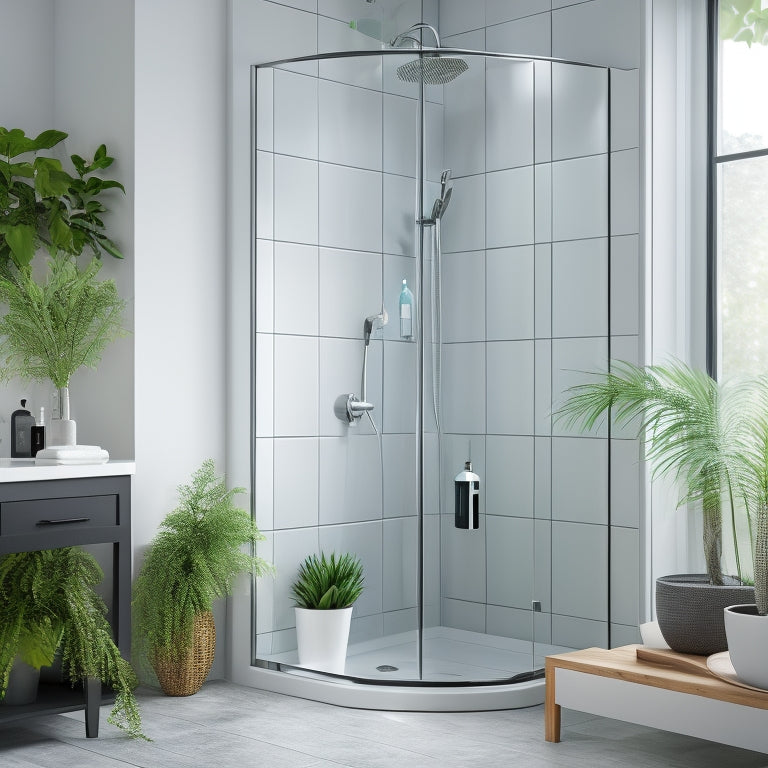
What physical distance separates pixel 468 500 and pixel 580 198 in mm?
1033

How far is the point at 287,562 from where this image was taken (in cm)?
342

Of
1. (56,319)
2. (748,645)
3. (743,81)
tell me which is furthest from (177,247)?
(748,645)

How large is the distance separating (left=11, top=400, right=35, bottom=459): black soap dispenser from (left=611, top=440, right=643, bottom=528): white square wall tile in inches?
73.9

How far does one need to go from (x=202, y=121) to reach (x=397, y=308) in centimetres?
97

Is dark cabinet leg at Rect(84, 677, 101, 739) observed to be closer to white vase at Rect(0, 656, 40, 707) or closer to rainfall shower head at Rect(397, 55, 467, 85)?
white vase at Rect(0, 656, 40, 707)

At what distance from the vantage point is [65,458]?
2908mm

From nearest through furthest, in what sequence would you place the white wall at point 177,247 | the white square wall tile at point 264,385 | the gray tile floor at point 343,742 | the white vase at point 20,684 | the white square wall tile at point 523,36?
the gray tile floor at point 343,742
the white vase at point 20,684
the white wall at point 177,247
the white square wall tile at point 264,385
the white square wall tile at point 523,36

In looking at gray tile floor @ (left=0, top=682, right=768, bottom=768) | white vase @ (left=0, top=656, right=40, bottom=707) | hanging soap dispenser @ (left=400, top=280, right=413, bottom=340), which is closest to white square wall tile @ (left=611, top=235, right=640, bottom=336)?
hanging soap dispenser @ (left=400, top=280, right=413, bottom=340)

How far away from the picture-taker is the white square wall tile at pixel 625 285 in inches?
134

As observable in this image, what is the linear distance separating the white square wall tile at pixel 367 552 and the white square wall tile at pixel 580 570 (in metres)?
0.55

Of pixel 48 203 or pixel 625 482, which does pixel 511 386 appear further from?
pixel 48 203

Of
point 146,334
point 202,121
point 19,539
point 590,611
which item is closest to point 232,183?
point 202,121

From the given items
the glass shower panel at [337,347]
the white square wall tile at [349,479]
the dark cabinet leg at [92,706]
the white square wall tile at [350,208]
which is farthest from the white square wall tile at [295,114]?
the dark cabinet leg at [92,706]

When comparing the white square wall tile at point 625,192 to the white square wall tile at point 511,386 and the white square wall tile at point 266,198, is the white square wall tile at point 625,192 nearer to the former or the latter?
the white square wall tile at point 511,386
